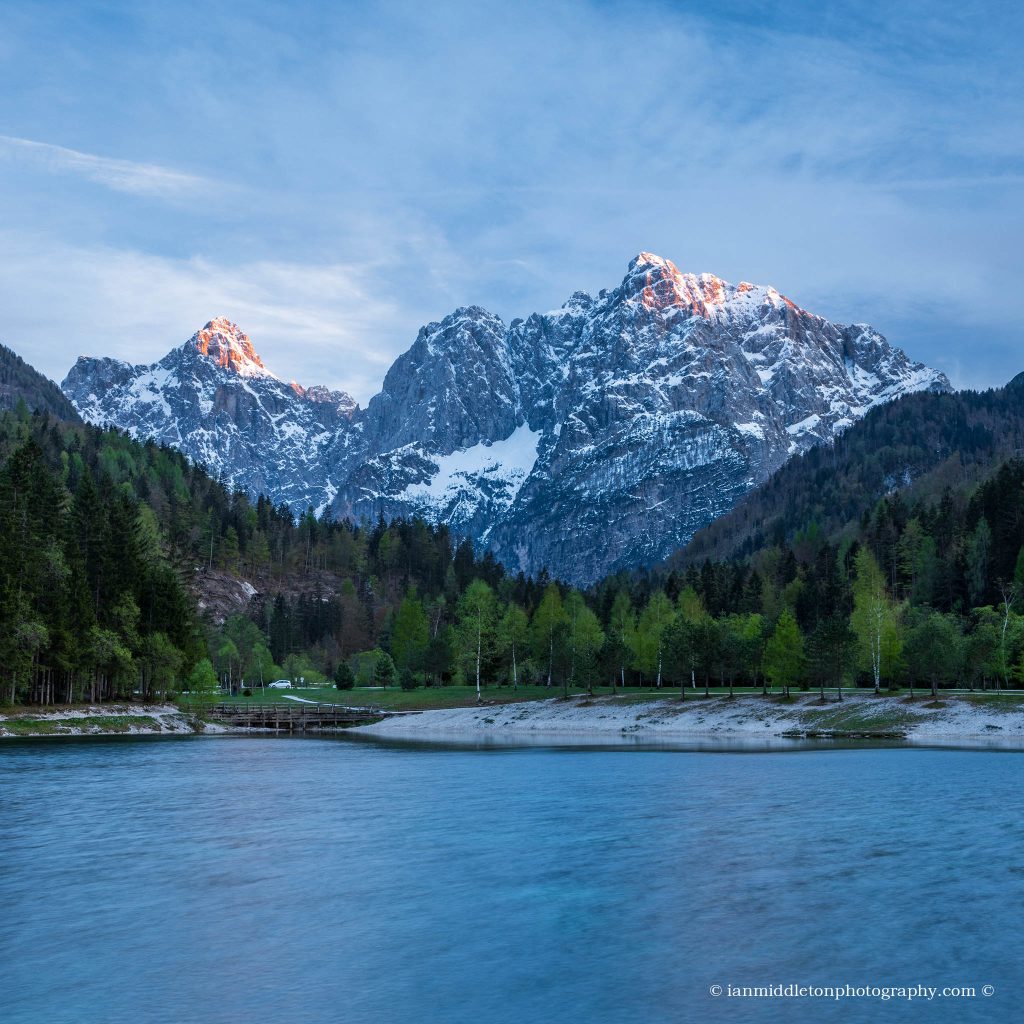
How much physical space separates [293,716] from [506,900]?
351 ft

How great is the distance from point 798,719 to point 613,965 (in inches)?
3426

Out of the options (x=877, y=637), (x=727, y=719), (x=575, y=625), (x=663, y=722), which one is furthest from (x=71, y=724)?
(x=877, y=637)

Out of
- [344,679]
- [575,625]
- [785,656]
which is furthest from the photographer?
[344,679]

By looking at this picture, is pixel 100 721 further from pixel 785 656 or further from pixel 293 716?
pixel 785 656

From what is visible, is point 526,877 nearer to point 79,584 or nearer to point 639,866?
point 639,866

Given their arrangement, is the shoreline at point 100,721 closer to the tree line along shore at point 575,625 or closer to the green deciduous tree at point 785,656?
the tree line along shore at point 575,625

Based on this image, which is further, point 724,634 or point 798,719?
point 724,634

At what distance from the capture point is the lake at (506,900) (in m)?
20.9

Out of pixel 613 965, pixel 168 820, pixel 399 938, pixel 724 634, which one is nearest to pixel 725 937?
pixel 613 965

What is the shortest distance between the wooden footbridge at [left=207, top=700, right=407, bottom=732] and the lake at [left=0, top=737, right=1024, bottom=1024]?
238ft

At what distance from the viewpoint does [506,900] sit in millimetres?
29391

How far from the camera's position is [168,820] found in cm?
4400

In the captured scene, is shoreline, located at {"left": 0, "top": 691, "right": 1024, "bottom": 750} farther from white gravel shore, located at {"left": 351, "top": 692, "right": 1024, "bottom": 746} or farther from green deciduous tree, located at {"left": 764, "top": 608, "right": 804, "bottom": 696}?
green deciduous tree, located at {"left": 764, "top": 608, "right": 804, "bottom": 696}

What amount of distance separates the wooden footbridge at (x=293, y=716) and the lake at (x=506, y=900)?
7256 cm
